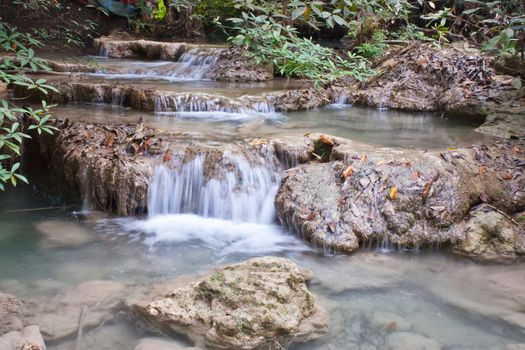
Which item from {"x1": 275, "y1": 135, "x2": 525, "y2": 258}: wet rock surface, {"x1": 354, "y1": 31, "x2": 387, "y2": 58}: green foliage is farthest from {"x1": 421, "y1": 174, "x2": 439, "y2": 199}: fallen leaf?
{"x1": 354, "y1": 31, "x2": 387, "y2": 58}: green foliage

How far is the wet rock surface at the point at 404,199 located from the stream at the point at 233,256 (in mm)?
162

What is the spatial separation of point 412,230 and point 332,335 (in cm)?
169

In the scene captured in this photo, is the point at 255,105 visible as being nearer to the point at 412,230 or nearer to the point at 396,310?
the point at 412,230

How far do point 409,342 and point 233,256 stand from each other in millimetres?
1700

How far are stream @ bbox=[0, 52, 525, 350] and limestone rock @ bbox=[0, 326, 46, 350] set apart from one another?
0.58 feet

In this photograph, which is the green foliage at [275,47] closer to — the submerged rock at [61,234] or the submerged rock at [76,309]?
the submerged rock at [61,234]

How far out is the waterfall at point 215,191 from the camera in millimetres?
4961

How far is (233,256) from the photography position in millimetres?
4242

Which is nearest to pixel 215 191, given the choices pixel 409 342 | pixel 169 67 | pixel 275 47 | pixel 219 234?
pixel 219 234

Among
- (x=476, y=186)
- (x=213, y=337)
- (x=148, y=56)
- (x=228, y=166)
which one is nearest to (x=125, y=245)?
(x=228, y=166)

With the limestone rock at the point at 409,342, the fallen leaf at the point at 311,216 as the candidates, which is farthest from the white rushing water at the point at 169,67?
the limestone rock at the point at 409,342

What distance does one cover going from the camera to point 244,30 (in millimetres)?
4496

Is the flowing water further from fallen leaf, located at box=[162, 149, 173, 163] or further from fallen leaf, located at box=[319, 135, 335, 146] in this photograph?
fallen leaf, located at box=[319, 135, 335, 146]

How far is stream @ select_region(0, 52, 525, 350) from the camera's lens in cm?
325
